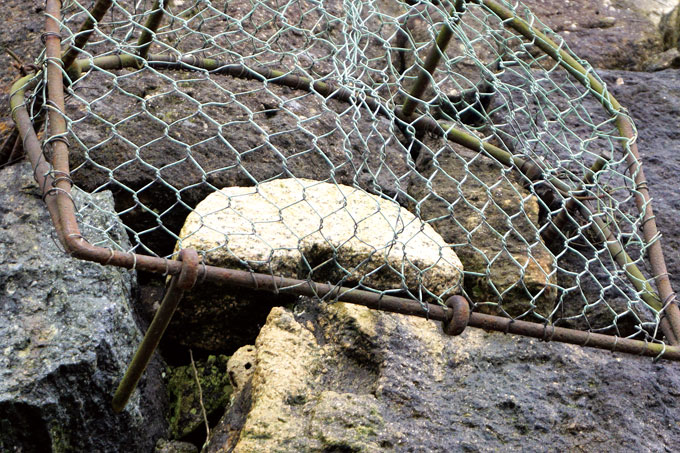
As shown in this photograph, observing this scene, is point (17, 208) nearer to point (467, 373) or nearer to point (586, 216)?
point (467, 373)

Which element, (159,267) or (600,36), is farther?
(600,36)

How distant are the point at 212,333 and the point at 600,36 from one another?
216 centimetres

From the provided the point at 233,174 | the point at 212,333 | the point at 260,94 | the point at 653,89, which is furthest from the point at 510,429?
the point at 653,89

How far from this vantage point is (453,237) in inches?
90.5

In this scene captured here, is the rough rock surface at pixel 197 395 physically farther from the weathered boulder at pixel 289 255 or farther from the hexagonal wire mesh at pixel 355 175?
the hexagonal wire mesh at pixel 355 175

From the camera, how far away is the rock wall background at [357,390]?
172 centimetres

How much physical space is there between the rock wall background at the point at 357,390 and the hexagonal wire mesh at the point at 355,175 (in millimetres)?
121

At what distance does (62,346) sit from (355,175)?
0.77m

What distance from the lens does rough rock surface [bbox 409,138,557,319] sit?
212cm

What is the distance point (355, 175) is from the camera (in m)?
1.97

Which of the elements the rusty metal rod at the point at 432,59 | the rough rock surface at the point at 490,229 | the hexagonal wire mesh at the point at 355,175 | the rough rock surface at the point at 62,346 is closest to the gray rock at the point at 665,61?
the hexagonal wire mesh at the point at 355,175

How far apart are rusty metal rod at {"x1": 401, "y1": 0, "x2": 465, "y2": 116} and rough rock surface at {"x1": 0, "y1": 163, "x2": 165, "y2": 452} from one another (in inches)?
35.2

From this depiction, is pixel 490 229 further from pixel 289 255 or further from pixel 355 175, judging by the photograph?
pixel 289 255

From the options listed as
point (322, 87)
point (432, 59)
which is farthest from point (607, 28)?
point (322, 87)
